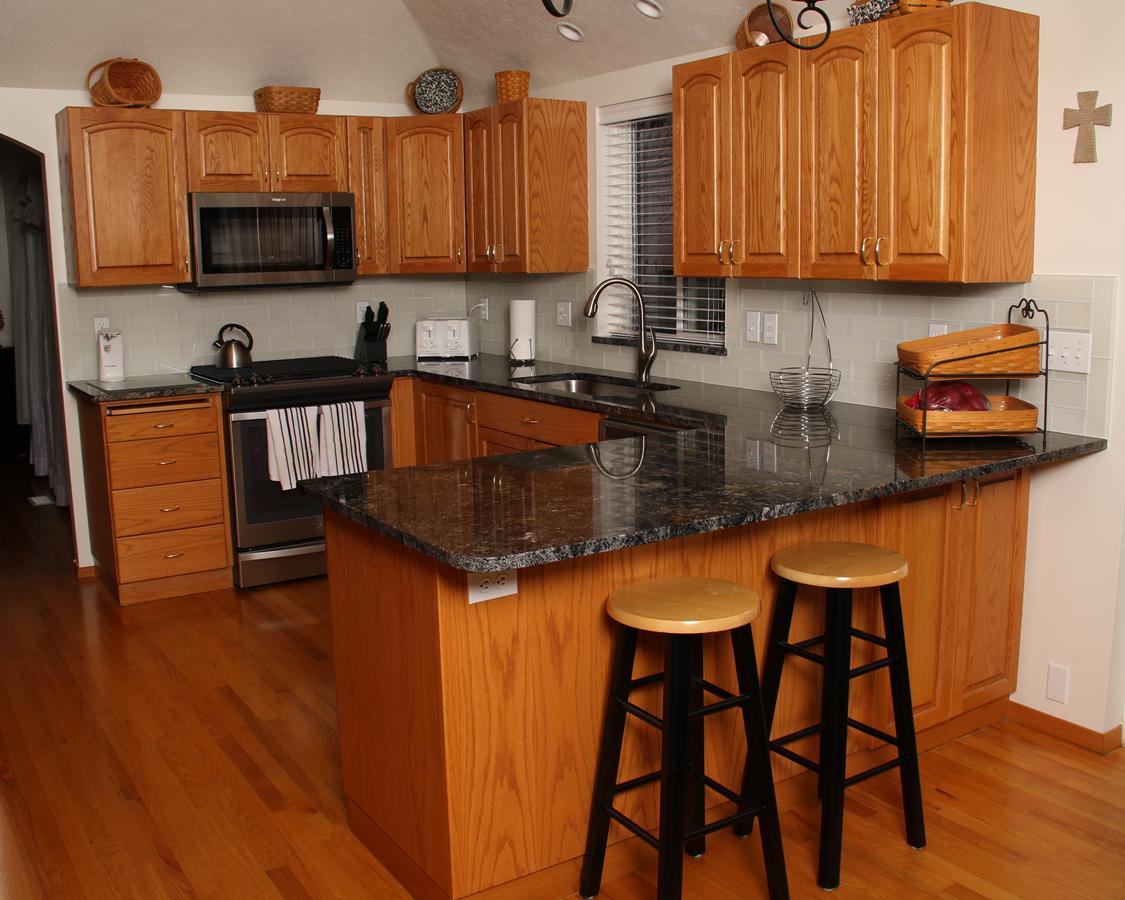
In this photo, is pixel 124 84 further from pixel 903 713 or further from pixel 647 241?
pixel 903 713

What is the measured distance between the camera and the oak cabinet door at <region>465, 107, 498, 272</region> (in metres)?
5.19

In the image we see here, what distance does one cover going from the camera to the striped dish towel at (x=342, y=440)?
199 inches

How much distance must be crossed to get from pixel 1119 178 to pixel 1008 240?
320 millimetres

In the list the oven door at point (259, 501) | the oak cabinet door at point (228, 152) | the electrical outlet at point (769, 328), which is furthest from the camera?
the oak cabinet door at point (228, 152)

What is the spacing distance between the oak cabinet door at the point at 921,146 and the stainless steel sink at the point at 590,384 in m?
1.46

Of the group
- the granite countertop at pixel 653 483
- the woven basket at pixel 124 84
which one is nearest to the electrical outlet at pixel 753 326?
the granite countertop at pixel 653 483

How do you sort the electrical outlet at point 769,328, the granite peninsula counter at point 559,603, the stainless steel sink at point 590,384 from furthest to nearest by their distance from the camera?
the stainless steel sink at point 590,384
the electrical outlet at point 769,328
the granite peninsula counter at point 559,603

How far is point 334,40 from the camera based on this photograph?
5230 millimetres

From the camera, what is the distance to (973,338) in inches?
131

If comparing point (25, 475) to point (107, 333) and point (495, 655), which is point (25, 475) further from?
point (495, 655)

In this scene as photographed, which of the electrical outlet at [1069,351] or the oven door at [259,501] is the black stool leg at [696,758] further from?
the oven door at [259,501]

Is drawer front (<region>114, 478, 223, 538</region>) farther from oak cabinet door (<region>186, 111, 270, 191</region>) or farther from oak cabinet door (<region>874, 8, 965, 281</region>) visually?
oak cabinet door (<region>874, 8, 965, 281</region>)

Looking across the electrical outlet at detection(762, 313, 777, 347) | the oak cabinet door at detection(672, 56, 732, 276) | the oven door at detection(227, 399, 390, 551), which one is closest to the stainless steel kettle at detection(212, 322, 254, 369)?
the oven door at detection(227, 399, 390, 551)

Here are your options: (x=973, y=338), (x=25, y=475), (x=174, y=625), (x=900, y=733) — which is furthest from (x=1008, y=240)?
(x=25, y=475)
